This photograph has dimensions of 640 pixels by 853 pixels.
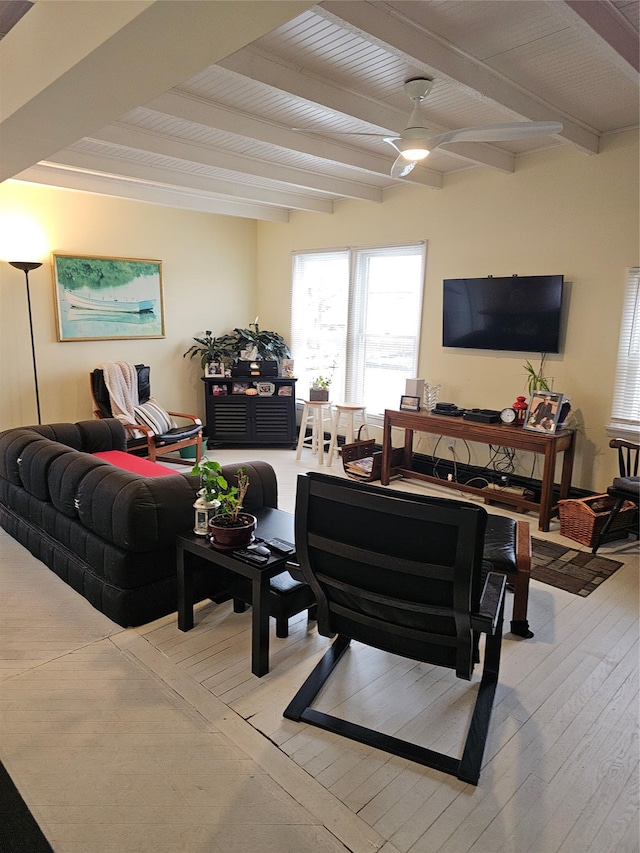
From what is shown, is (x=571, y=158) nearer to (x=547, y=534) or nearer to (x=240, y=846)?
A: (x=547, y=534)

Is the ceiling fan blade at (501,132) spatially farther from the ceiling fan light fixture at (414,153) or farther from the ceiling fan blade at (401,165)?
the ceiling fan blade at (401,165)

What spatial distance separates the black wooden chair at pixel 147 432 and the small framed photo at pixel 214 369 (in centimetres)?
74

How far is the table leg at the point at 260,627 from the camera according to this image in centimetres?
226

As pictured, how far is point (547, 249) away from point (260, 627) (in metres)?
3.68

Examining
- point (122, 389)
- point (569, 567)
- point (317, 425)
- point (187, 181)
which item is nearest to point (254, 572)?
point (569, 567)

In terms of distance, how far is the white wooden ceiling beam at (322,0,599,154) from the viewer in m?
2.26

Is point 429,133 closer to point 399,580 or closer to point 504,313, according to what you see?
point 504,313

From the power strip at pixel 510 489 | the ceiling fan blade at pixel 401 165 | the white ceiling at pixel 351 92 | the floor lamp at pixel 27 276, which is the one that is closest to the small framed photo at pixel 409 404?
the power strip at pixel 510 489

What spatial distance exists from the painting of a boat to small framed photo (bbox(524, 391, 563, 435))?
4.07 metres

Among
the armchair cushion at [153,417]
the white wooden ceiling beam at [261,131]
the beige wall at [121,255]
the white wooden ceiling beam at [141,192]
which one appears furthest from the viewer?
the armchair cushion at [153,417]

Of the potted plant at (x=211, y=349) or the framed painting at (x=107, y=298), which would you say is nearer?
the framed painting at (x=107, y=298)

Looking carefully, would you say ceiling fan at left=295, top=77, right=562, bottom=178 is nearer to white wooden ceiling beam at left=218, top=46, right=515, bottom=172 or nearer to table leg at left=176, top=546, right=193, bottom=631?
white wooden ceiling beam at left=218, top=46, right=515, bottom=172

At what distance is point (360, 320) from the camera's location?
5.99 m

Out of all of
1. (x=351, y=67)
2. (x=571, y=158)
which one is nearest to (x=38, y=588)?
(x=351, y=67)
